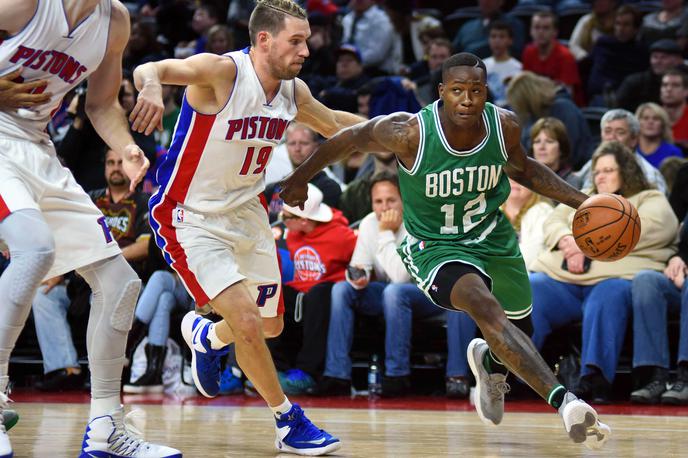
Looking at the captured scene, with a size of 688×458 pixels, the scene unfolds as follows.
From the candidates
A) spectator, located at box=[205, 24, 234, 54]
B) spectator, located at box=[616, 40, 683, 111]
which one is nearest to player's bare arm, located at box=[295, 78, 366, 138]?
spectator, located at box=[616, 40, 683, 111]

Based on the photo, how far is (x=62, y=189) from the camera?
388cm

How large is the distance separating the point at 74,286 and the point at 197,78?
3860mm

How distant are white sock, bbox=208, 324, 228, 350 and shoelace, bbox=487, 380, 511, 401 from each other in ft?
4.44

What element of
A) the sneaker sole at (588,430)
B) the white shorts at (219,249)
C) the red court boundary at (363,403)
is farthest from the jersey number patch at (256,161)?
the red court boundary at (363,403)

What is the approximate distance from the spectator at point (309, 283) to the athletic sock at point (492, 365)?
7.53 ft

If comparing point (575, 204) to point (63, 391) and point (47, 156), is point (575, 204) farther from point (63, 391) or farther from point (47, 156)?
point (63, 391)

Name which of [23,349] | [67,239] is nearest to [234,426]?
[67,239]

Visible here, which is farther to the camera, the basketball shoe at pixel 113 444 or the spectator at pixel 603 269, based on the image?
the spectator at pixel 603 269

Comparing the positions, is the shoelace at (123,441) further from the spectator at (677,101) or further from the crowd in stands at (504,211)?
the spectator at (677,101)

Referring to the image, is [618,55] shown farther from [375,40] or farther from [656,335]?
[656,335]

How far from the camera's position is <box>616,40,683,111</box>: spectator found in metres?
9.45

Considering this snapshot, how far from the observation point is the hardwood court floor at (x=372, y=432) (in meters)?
4.36

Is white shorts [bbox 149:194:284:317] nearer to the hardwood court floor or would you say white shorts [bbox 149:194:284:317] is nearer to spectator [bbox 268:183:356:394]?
the hardwood court floor

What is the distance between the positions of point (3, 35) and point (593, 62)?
25.7 feet
